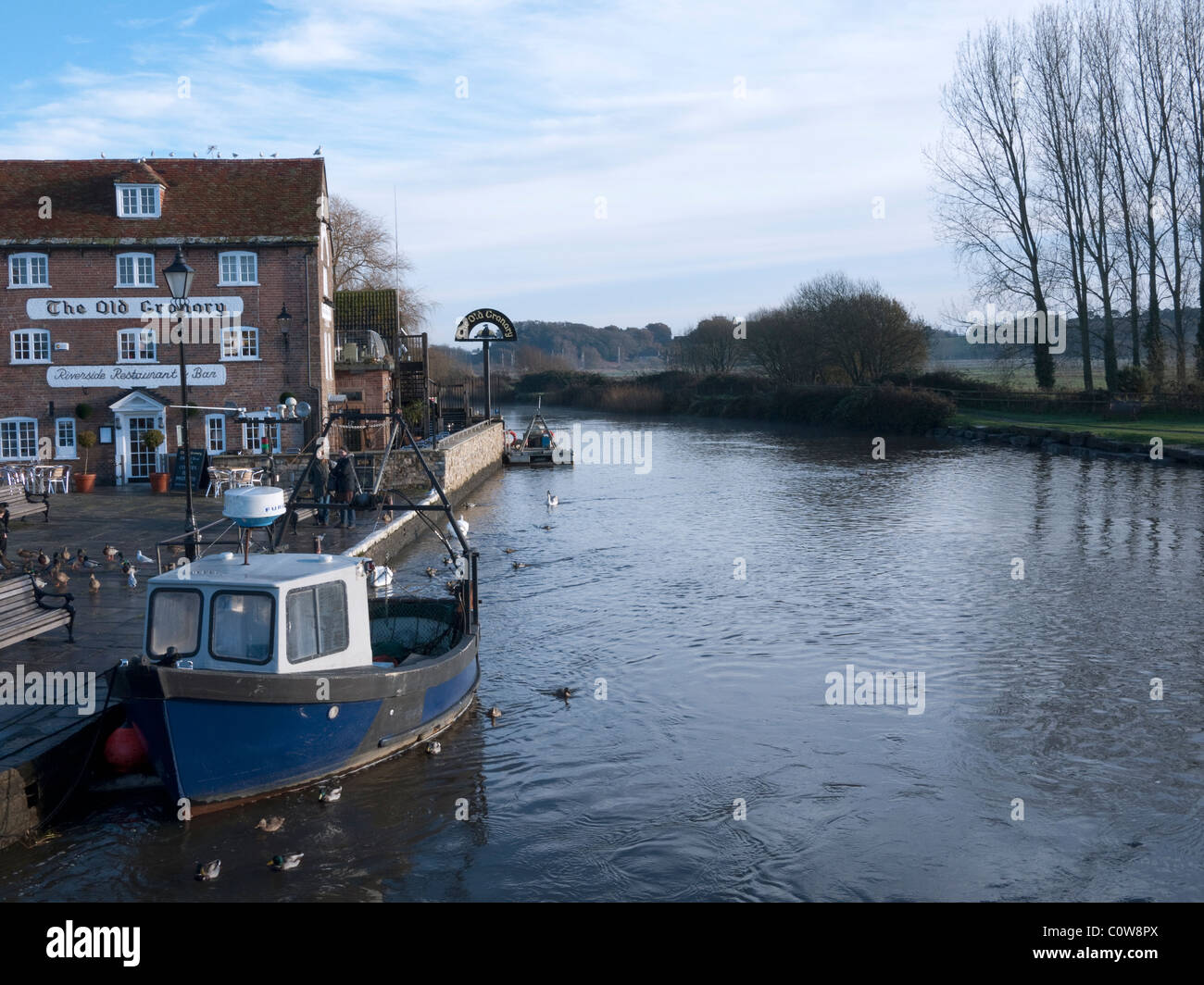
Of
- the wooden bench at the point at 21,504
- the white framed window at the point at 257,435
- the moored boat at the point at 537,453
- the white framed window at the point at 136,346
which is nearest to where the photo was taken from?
the wooden bench at the point at 21,504

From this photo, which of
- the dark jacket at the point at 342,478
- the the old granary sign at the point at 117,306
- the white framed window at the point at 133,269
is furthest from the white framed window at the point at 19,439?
the dark jacket at the point at 342,478

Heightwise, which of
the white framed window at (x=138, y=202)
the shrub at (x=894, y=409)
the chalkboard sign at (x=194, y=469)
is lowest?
the chalkboard sign at (x=194, y=469)

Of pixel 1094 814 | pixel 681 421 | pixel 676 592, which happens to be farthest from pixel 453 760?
pixel 681 421

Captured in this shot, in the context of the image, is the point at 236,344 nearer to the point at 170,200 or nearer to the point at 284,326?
the point at 284,326

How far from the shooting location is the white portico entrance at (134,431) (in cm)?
3022

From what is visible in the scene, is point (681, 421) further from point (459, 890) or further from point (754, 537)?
point (459, 890)

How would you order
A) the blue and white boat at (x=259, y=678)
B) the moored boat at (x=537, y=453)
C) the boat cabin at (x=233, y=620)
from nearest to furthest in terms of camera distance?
the blue and white boat at (x=259, y=678), the boat cabin at (x=233, y=620), the moored boat at (x=537, y=453)

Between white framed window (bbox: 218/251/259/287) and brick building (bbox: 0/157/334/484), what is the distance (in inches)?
1.0

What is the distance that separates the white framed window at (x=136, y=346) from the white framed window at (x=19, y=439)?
10.1 feet

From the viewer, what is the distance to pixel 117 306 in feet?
99.9

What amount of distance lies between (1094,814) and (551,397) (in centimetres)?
9528

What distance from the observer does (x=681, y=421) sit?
77.0 meters

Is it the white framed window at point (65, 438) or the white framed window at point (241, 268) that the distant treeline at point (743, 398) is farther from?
the white framed window at point (65, 438)

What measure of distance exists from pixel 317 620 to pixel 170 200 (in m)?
25.2
